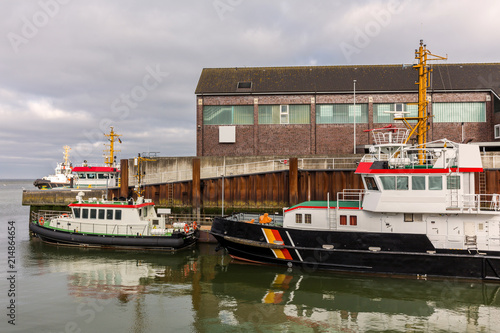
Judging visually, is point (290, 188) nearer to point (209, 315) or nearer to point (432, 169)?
point (432, 169)

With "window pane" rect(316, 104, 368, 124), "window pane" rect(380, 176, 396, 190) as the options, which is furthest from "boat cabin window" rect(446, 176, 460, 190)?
"window pane" rect(316, 104, 368, 124)

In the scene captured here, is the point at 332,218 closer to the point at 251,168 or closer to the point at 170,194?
the point at 251,168

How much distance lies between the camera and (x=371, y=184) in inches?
540

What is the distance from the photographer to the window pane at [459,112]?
26531 mm

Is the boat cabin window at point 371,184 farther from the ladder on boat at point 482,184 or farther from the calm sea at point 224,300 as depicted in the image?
the ladder on boat at point 482,184

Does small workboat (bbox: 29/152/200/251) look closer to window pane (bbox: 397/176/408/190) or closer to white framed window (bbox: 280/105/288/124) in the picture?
window pane (bbox: 397/176/408/190)

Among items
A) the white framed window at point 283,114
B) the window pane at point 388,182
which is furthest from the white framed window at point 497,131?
the window pane at point 388,182

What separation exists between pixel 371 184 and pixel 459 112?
18.0 metres

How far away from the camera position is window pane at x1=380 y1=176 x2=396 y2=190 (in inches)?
522

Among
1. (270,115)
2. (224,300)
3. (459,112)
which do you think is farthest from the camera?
(270,115)

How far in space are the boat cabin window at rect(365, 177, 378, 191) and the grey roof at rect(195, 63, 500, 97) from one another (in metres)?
15.1

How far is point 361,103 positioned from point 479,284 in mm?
17465

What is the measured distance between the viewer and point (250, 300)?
11359 mm

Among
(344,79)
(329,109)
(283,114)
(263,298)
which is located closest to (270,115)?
(283,114)
